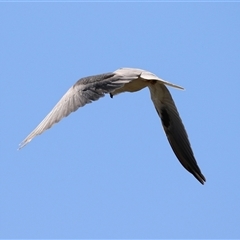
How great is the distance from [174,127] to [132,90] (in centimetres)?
179

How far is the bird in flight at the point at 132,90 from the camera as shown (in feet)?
43.2

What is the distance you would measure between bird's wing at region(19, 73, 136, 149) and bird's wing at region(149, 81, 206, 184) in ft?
6.34

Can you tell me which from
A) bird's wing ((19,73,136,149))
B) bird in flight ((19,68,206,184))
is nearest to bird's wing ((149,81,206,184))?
bird in flight ((19,68,206,184))

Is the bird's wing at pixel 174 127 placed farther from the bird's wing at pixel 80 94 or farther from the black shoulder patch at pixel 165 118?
the bird's wing at pixel 80 94

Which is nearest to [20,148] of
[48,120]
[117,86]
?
[48,120]

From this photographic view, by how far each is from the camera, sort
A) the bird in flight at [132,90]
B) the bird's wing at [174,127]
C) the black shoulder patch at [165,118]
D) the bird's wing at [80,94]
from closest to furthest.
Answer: the bird's wing at [80,94] < the bird in flight at [132,90] < the bird's wing at [174,127] < the black shoulder patch at [165,118]

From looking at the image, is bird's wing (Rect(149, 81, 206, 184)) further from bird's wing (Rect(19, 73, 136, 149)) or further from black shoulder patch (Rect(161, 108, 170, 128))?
bird's wing (Rect(19, 73, 136, 149))

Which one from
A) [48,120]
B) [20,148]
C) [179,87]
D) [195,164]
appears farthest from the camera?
[195,164]

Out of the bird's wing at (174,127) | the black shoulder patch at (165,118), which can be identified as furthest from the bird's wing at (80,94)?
the black shoulder patch at (165,118)

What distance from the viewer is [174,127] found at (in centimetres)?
1616

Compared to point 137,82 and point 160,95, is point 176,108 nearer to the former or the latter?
point 160,95

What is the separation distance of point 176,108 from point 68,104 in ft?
11.0

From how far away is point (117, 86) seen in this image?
13.6 m

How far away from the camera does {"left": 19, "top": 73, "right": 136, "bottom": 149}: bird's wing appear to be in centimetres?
1291
